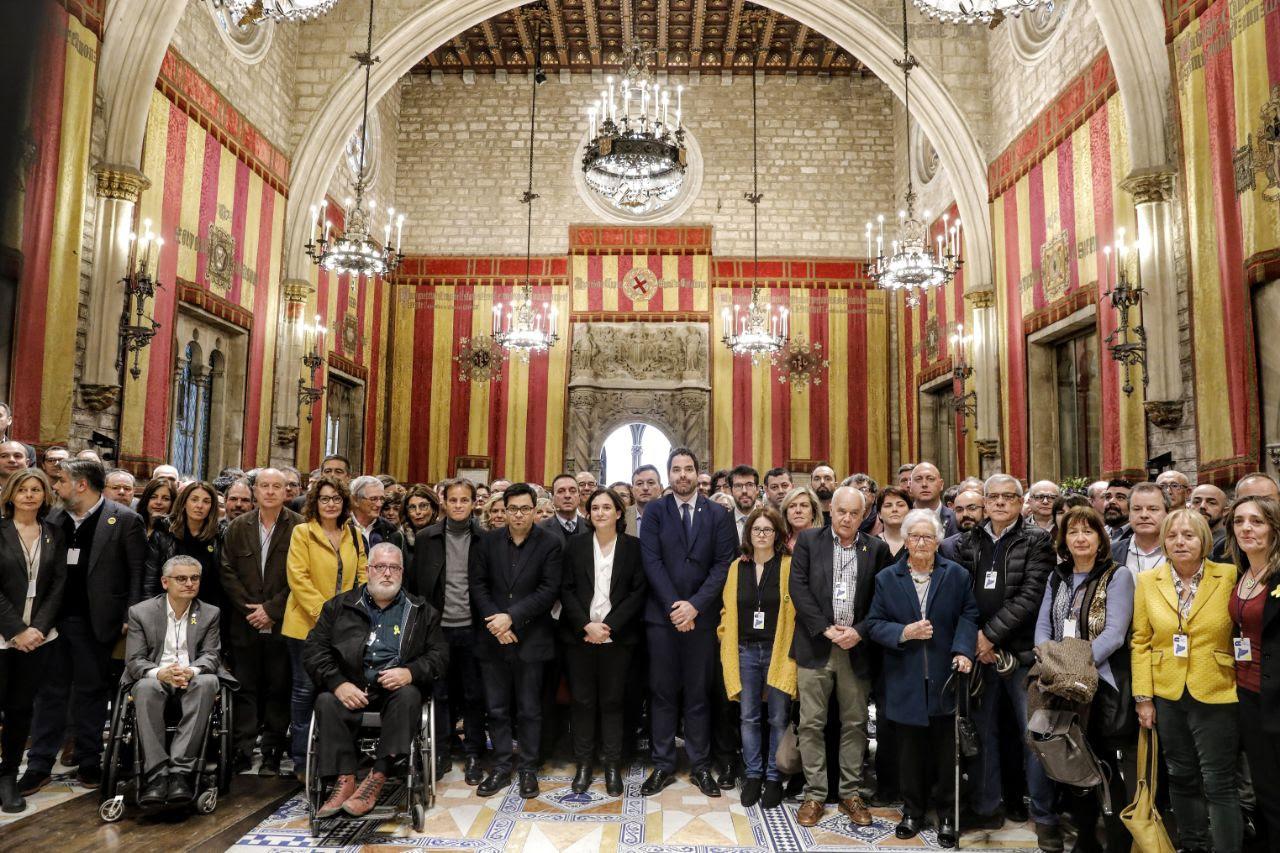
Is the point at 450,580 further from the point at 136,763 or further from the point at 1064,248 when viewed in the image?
the point at 1064,248

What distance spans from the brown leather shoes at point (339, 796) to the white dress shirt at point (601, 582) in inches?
52.6

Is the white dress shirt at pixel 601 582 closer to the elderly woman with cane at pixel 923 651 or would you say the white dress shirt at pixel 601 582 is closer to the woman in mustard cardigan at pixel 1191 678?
the elderly woman with cane at pixel 923 651

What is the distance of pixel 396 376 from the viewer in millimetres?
13609

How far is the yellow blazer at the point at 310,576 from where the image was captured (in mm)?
4219

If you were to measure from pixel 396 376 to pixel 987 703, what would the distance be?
11.4 metres

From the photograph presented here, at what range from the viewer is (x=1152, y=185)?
255 inches

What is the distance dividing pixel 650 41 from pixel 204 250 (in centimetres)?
817

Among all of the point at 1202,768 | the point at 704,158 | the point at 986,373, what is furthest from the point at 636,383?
the point at 1202,768

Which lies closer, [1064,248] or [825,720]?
[825,720]

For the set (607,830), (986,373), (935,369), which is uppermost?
(935,369)

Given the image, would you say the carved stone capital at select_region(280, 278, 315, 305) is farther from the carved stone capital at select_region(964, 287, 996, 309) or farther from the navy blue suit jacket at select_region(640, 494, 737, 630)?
the carved stone capital at select_region(964, 287, 996, 309)

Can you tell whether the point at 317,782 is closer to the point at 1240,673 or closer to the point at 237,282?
the point at 1240,673

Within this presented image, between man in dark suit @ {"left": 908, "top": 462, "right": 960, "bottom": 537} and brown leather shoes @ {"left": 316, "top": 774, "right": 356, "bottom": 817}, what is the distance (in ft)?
11.0

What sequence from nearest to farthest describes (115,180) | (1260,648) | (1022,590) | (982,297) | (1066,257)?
(1260,648), (1022,590), (115,180), (1066,257), (982,297)
